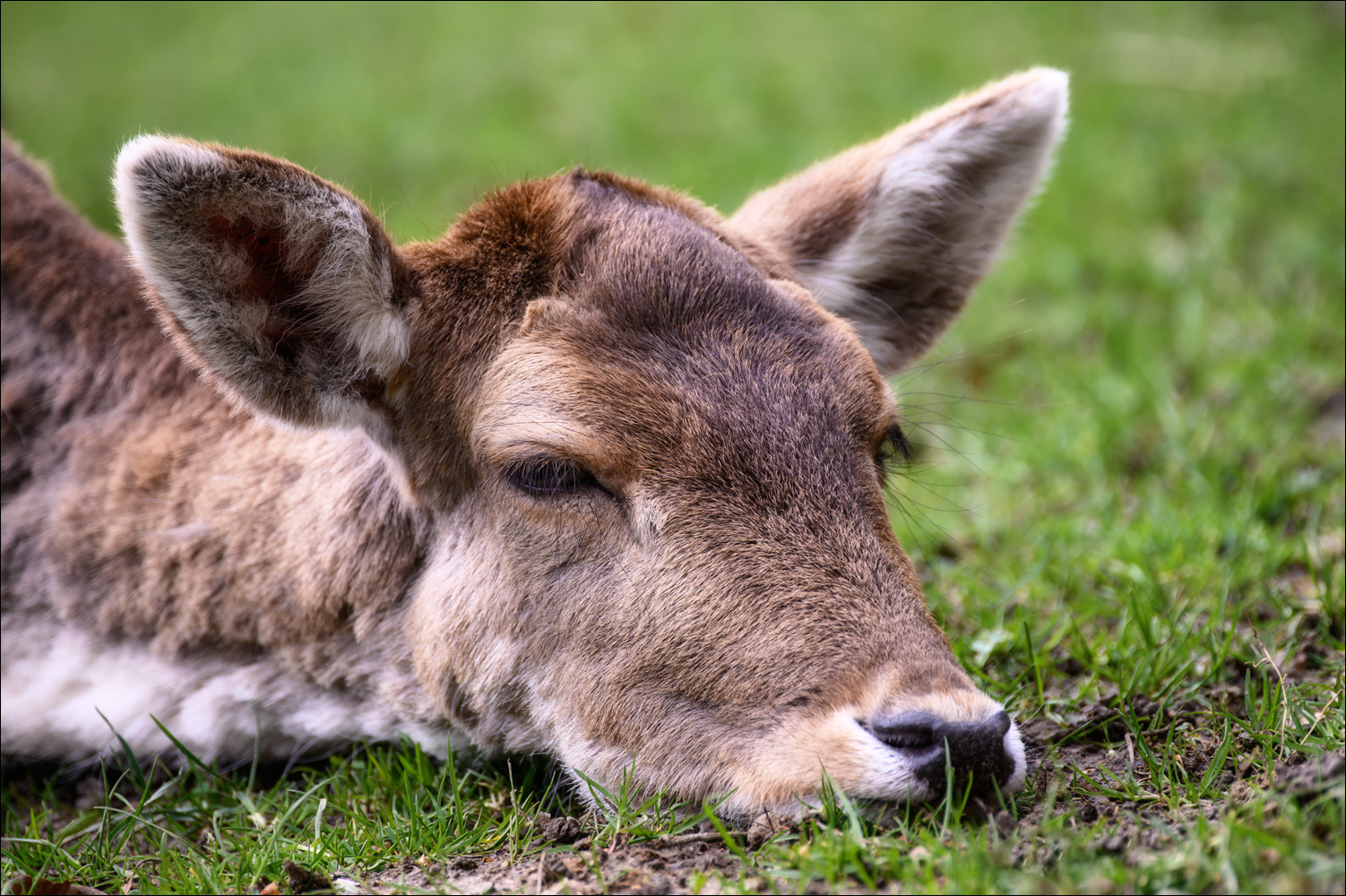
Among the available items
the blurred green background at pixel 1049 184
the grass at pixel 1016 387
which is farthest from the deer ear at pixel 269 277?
the grass at pixel 1016 387

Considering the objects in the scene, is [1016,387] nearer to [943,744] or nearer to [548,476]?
[548,476]

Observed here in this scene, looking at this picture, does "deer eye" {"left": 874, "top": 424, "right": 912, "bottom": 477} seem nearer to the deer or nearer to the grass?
the deer

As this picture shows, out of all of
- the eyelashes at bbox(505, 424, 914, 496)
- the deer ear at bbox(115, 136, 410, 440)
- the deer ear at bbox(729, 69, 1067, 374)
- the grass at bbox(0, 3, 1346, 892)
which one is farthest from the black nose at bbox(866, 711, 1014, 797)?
the deer ear at bbox(729, 69, 1067, 374)

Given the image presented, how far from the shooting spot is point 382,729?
425 centimetres

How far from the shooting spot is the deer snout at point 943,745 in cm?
300

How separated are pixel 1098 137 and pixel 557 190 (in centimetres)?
752

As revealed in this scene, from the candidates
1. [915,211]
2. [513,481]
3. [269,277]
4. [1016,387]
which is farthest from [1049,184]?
[269,277]

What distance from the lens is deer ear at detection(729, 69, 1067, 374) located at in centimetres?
471

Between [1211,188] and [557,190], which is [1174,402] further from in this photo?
[557,190]

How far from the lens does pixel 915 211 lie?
15.8 feet

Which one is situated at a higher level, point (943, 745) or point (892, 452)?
point (892, 452)

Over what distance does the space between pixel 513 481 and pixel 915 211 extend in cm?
206

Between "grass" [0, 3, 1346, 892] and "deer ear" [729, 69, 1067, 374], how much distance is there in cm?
30

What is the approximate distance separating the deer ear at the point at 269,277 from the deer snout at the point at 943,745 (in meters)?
1.90
